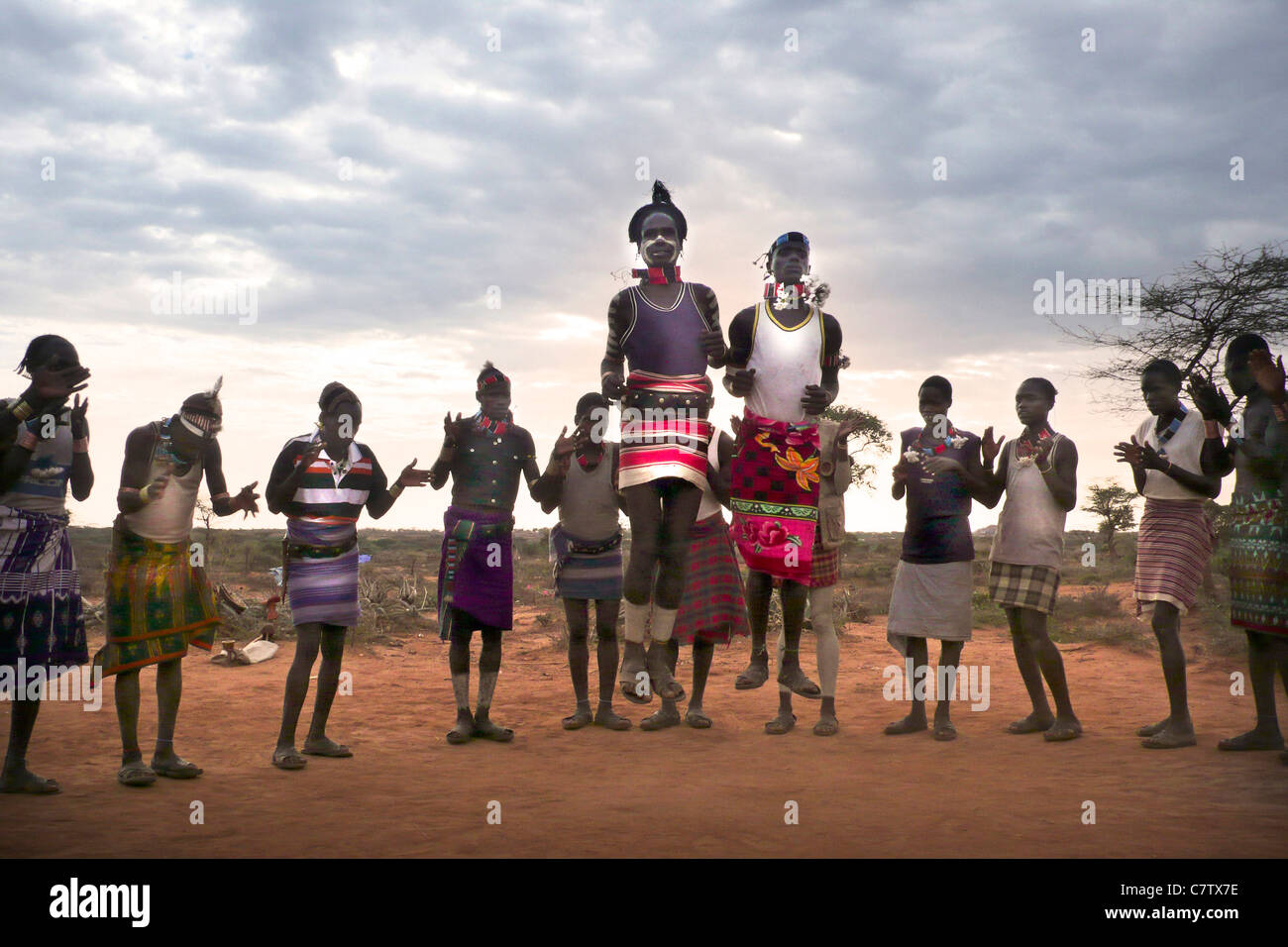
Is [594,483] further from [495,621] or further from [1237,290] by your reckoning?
[1237,290]

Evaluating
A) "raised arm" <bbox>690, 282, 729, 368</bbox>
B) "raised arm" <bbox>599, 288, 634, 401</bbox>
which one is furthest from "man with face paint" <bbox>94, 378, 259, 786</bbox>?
"raised arm" <bbox>690, 282, 729, 368</bbox>

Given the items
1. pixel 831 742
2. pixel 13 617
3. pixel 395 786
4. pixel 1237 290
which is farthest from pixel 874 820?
pixel 1237 290

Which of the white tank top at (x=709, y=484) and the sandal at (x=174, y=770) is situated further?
the white tank top at (x=709, y=484)

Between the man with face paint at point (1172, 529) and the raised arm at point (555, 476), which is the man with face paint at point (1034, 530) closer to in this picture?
the man with face paint at point (1172, 529)

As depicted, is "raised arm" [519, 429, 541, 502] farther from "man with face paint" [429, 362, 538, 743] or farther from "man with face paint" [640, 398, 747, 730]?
"man with face paint" [640, 398, 747, 730]

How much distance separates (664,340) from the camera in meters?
6.60

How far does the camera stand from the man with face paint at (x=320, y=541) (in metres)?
6.91

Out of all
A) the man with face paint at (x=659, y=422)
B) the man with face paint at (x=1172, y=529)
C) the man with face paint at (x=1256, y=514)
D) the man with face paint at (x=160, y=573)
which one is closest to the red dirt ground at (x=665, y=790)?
the man with face paint at (x=160, y=573)

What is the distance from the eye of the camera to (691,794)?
585cm

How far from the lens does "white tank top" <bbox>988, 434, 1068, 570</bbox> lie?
7.75m

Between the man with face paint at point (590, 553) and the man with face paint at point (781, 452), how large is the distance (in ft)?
5.18

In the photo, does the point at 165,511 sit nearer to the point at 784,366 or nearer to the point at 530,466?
the point at 530,466

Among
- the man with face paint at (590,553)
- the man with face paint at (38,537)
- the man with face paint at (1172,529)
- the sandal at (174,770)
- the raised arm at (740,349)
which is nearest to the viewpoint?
the man with face paint at (38,537)

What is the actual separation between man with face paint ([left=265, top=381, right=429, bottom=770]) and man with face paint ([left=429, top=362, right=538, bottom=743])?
782 millimetres
